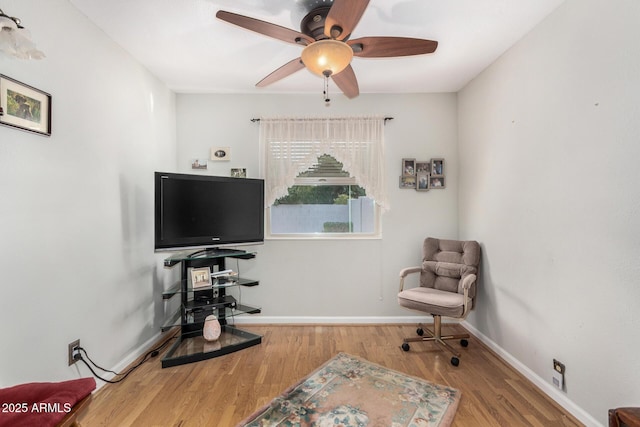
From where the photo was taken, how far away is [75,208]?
1.89 m

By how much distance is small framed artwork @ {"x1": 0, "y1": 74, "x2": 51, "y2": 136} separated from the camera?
145 cm

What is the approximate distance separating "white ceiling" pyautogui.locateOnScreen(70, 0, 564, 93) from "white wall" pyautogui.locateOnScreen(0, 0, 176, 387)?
0.89 ft

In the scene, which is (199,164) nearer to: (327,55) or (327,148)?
(327,148)

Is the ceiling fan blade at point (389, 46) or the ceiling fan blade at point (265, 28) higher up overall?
the ceiling fan blade at point (265, 28)

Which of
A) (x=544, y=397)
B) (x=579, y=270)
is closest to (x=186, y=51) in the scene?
(x=579, y=270)

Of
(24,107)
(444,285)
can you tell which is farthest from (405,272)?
(24,107)

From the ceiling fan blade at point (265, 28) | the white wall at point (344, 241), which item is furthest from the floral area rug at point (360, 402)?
the ceiling fan blade at point (265, 28)

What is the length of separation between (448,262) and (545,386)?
1.20 m

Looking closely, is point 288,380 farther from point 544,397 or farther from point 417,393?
point 544,397

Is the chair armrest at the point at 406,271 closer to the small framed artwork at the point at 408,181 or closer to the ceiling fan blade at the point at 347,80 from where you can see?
the small framed artwork at the point at 408,181

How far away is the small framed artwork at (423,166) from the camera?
10.8ft

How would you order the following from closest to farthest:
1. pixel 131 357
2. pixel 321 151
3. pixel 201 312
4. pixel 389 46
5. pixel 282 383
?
pixel 389 46, pixel 282 383, pixel 131 357, pixel 201 312, pixel 321 151

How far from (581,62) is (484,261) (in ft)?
5.74

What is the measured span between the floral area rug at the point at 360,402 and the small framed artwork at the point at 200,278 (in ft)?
4.01
